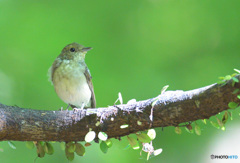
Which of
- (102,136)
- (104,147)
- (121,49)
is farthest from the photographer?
(121,49)

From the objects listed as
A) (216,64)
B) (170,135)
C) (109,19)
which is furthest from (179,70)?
(109,19)

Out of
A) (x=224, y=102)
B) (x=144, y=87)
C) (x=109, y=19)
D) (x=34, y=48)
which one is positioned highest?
(x=109, y=19)

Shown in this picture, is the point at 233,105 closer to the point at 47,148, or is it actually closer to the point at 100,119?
the point at 100,119

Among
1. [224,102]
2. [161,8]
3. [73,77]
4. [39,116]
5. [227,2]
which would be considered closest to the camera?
[224,102]

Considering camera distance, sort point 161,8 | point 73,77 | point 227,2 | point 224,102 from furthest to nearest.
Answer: point 161,8
point 227,2
point 73,77
point 224,102

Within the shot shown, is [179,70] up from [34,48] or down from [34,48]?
down

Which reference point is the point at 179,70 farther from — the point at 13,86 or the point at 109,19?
the point at 13,86

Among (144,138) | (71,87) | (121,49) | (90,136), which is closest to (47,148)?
(90,136)

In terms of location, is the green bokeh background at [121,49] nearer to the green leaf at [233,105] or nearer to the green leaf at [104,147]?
the green leaf at [104,147]
